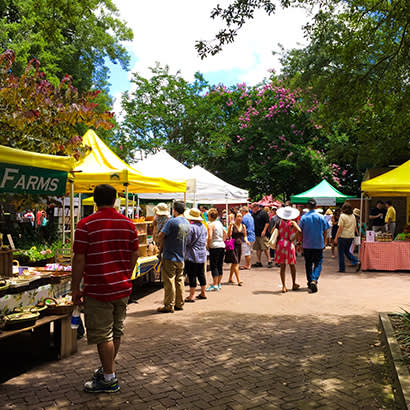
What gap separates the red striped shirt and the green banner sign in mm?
1016

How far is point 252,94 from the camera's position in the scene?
1335 inches

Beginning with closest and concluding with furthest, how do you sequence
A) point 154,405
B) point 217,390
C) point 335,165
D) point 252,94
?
point 154,405 < point 217,390 < point 335,165 < point 252,94

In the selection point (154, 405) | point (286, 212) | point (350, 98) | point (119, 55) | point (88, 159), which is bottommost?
point (154, 405)

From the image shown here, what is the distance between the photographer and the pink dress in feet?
30.7

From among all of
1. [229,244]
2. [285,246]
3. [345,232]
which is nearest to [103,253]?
[285,246]

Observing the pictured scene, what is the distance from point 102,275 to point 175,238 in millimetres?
3390

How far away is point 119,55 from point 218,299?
68.0ft

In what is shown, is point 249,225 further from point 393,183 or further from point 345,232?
point 393,183

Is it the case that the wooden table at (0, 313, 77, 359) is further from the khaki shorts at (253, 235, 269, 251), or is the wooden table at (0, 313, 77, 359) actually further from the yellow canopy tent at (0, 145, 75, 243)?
the khaki shorts at (253, 235, 269, 251)

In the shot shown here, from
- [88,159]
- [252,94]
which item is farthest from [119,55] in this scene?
[88,159]

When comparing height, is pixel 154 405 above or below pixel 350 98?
below

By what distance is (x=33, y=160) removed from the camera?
4.89 metres

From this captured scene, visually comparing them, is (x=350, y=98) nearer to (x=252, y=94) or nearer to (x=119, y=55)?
(x=119, y=55)

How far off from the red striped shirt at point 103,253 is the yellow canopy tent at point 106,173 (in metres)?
4.15
